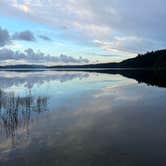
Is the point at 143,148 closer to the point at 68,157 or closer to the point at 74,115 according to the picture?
the point at 68,157

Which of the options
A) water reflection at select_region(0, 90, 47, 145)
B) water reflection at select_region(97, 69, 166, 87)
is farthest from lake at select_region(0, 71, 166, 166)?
water reflection at select_region(97, 69, 166, 87)

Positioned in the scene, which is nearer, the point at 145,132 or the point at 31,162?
the point at 31,162

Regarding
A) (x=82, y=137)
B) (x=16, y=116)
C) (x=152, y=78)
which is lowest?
(x=82, y=137)

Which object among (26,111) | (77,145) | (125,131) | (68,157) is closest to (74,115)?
(26,111)

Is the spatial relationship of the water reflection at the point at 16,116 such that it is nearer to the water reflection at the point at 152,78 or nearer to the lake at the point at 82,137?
the lake at the point at 82,137

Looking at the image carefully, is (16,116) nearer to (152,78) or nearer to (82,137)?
(82,137)

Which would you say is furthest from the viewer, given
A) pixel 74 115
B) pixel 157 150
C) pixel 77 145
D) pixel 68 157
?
pixel 74 115

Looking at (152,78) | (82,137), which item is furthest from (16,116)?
(152,78)

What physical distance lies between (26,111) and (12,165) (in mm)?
8532

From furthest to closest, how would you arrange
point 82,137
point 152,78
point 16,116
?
1. point 152,78
2. point 16,116
3. point 82,137

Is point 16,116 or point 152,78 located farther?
point 152,78

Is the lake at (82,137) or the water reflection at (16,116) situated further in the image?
the water reflection at (16,116)

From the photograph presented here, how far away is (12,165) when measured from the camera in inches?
347

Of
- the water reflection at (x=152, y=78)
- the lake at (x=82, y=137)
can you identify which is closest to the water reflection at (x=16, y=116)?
the lake at (x=82, y=137)
